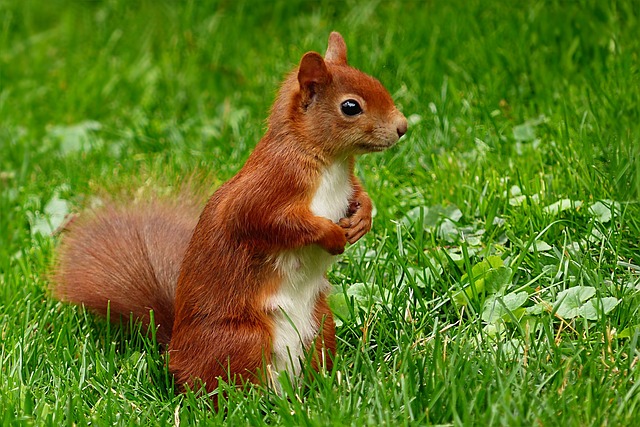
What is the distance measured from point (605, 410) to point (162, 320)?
4.39 feet

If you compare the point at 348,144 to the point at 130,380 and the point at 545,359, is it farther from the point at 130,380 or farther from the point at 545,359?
the point at 130,380

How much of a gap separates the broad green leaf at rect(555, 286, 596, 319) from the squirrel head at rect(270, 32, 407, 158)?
0.63 metres

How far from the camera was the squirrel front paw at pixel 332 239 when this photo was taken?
2.42m

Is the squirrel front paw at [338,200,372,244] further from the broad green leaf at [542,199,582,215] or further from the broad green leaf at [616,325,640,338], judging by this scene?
the broad green leaf at [542,199,582,215]

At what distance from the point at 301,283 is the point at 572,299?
28.2 inches

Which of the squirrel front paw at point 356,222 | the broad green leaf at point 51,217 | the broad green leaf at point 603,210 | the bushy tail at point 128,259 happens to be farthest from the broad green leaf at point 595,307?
the broad green leaf at point 51,217

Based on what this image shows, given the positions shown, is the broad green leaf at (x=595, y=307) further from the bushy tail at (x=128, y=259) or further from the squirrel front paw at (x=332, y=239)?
the bushy tail at (x=128, y=259)

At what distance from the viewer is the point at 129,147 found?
4527mm

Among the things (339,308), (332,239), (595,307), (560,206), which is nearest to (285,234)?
(332,239)

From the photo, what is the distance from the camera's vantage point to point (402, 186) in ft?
12.1

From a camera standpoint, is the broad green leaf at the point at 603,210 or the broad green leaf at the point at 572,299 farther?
the broad green leaf at the point at 603,210

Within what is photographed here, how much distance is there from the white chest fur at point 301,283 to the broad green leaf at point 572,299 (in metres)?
0.62

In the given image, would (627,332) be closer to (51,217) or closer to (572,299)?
(572,299)

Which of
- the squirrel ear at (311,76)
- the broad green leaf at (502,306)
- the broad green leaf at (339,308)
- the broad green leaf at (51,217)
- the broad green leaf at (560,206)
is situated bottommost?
the broad green leaf at (51,217)
